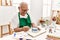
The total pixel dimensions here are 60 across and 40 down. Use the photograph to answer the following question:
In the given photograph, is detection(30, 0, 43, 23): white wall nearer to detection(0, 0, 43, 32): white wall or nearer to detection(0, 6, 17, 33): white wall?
detection(0, 0, 43, 32): white wall

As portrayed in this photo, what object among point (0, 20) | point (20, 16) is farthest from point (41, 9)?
point (20, 16)

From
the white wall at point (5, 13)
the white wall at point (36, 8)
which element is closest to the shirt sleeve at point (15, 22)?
the white wall at point (5, 13)

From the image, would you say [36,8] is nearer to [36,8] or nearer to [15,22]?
[36,8]

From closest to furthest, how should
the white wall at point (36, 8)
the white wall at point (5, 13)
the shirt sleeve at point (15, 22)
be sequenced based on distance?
the shirt sleeve at point (15, 22)
the white wall at point (5, 13)
the white wall at point (36, 8)

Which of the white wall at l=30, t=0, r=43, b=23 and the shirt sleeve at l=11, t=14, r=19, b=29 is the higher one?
the white wall at l=30, t=0, r=43, b=23

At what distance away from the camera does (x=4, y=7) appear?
151 inches

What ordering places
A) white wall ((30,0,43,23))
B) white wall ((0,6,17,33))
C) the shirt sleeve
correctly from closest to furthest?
the shirt sleeve → white wall ((0,6,17,33)) → white wall ((30,0,43,23))

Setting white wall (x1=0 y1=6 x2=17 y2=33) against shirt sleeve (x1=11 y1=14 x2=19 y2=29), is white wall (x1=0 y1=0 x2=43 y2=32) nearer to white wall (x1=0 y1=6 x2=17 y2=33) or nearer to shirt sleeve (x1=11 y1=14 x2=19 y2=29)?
white wall (x1=0 y1=6 x2=17 y2=33)

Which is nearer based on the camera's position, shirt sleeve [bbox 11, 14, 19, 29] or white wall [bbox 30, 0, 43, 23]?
shirt sleeve [bbox 11, 14, 19, 29]

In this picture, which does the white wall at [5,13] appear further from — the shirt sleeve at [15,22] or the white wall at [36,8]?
the shirt sleeve at [15,22]

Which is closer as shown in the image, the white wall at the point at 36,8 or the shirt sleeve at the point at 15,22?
the shirt sleeve at the point at 15,22

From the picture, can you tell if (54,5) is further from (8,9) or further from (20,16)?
(20,16)

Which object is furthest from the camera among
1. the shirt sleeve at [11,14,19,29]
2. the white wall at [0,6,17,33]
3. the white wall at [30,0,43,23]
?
the white wall at [30,0,43,23]

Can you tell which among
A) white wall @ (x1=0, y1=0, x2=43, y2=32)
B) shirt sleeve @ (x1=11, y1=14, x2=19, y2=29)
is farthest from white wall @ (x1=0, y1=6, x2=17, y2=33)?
shirt sleeve @ (x1=11, y1=14, x2=19, y2=29)
